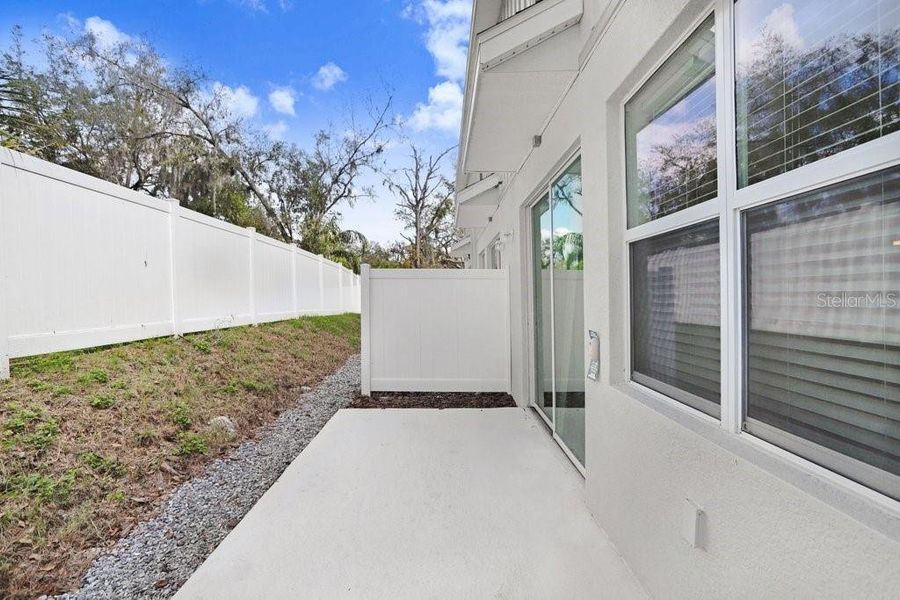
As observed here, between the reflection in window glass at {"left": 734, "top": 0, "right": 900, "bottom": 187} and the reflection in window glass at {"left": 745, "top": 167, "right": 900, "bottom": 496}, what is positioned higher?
the reflection in window glass at {"left": 734, "top": 0, "right": 900, "bottom": 187}

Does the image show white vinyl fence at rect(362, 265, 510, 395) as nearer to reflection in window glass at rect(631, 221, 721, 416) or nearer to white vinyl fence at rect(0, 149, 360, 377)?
white vinyl fence at rect(0, 149, 360, 377)

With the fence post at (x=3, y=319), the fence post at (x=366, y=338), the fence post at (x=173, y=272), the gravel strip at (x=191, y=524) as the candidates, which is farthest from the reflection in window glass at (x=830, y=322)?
the fence post at (x=173, y=272)

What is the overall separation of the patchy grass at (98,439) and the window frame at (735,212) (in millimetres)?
3188

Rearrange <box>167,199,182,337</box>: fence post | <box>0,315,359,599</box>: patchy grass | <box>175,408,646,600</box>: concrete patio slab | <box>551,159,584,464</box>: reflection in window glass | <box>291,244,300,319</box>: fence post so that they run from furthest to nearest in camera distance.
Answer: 1. <box>291,244,300,319</box>: fence post
2. <box>167,199,182,337</box>: fence post
3. <box>551,159,584,464</box>: reflection in window glass
4. <box>0,315,359,599</box>: patchy grass
5. <box>175,408,646,600</box>: concrete patio slab

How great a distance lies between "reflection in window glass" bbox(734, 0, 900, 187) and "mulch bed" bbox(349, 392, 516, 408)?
14.8 feet

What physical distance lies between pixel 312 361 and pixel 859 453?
297 inches

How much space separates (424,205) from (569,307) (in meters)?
19.1

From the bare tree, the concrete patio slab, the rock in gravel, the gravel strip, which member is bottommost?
the gravel strip

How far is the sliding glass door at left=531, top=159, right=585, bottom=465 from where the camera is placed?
316 centimetres

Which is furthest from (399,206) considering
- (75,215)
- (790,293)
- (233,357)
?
(790,293)

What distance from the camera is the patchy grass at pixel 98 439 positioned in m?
2.29

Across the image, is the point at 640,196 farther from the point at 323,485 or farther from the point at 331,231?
the point at 331,231

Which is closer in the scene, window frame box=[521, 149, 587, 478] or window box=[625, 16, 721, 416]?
window box=[625, 16, 721, 416]

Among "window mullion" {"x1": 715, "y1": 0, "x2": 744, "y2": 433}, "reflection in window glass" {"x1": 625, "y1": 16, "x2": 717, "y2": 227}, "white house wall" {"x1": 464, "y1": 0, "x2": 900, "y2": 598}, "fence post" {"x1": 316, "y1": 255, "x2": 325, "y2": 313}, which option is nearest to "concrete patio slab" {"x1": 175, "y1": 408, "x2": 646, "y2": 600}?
"white house wall" {"x1": 464, "y1": 0, "x2": 900, "y2": 598}
